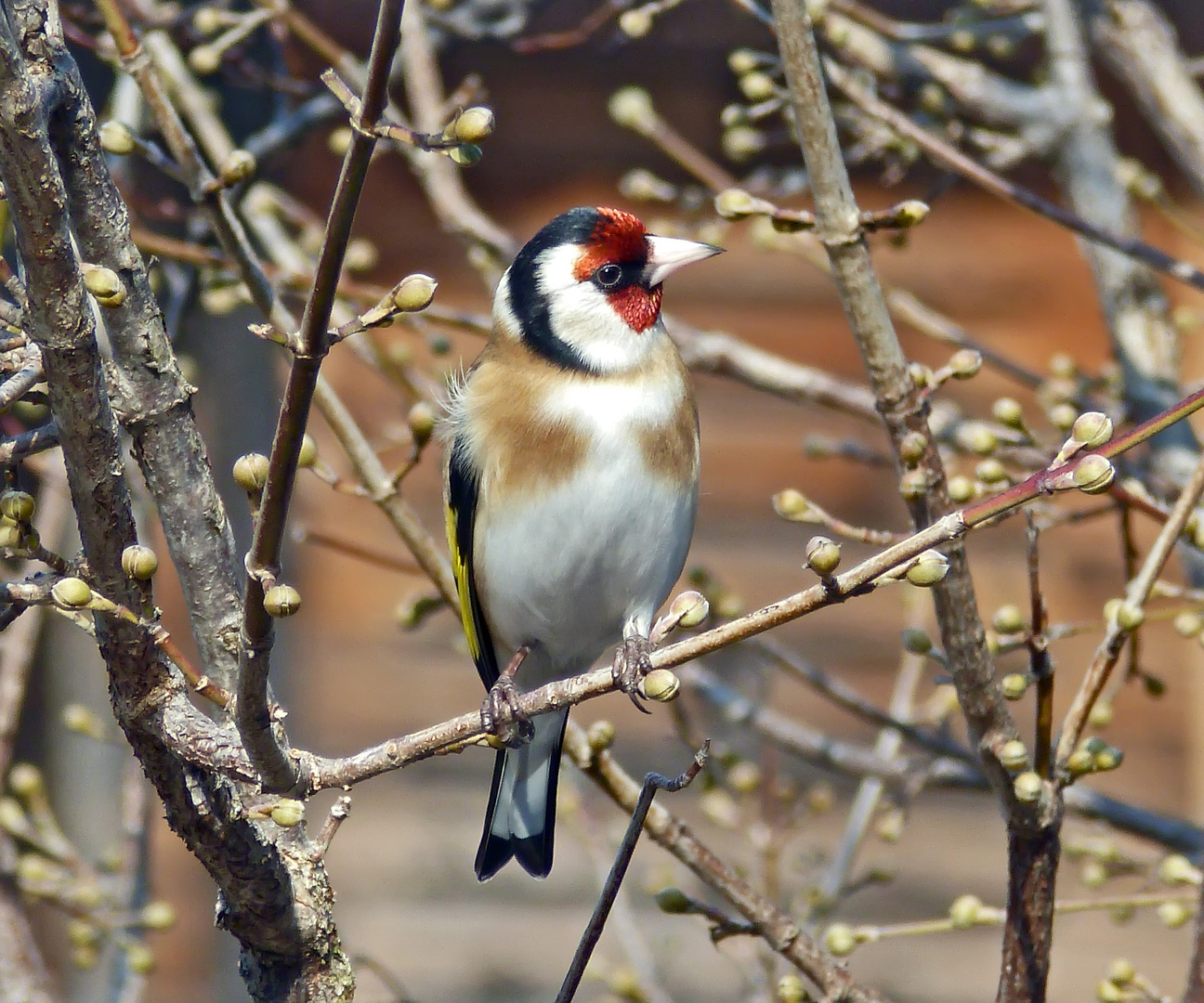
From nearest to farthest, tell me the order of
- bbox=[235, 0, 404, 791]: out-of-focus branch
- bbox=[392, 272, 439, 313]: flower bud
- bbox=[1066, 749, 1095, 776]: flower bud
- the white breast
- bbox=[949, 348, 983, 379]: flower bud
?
bbox=[235, 0, 404, 791]: out-of-focus branch → bbox=[392, 272, 439, 313]: flower bud → bbox=[1066, 749, 1095, 776]: flower bud → bbox=[949, 348, 983, 379]: flower bud → the white breast

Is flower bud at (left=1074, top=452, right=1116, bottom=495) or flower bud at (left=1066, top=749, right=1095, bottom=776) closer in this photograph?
flower bud at (left=1074, top=452, right=1116, bottom=495)

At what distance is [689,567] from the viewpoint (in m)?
4.47

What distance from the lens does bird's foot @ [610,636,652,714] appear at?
2.00 metres

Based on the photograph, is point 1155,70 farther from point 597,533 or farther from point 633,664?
point 633,664

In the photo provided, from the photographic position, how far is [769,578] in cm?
461

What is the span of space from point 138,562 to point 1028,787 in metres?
1.05

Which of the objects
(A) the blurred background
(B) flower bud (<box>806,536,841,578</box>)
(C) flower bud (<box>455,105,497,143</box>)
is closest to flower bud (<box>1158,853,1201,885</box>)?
(B) flower bud (<box>806,536,841,578</box>)

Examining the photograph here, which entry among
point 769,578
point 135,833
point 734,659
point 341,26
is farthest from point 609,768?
point 341,26

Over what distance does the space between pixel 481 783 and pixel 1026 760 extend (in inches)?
127

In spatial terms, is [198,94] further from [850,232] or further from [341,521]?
[341,521]

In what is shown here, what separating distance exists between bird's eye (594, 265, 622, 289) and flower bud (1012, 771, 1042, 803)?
1.27 m

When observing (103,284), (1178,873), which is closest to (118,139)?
(103,284)

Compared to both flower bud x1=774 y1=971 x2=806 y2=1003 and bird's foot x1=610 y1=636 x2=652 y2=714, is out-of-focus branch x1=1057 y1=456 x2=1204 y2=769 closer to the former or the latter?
flower bud x1=774 y1=971 x2=806 y2=1003

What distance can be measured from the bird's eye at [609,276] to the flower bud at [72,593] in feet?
4.88
